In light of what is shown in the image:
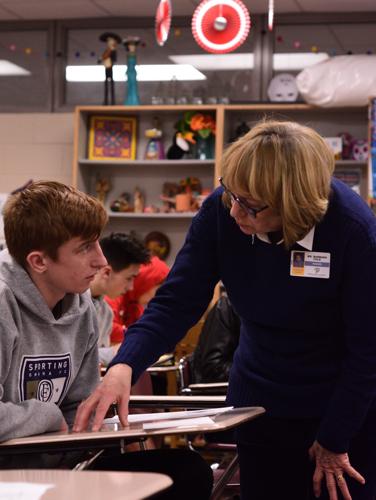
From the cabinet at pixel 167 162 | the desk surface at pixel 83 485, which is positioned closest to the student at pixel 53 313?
the desk surface at pixel 83 485

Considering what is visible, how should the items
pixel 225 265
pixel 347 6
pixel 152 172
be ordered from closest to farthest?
pixel 225 265, pixel 347 6, pixel 152 172

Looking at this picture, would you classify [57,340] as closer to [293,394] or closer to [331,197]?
[293,394]

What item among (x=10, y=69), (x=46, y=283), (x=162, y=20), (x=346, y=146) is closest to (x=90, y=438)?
(x=46, y=283)

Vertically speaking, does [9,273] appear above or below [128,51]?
below

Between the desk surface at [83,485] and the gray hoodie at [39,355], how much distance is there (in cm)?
43

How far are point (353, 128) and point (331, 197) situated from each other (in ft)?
16.1

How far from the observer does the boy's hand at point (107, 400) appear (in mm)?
1743

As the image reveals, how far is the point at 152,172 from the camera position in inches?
275

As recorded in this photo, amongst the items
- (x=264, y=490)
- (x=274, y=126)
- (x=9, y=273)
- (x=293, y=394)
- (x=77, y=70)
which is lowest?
(x=264, y=490)

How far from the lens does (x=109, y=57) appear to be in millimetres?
6723

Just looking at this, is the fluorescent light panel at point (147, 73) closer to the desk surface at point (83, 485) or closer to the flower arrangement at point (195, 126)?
the flower arrangement at point (195, 126)

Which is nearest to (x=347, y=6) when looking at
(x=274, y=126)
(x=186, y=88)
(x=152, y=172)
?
(x=186, y=88)

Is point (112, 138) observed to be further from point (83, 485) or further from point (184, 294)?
point (83, 485)

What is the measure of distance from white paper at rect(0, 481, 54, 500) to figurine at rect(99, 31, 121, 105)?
5750mm
